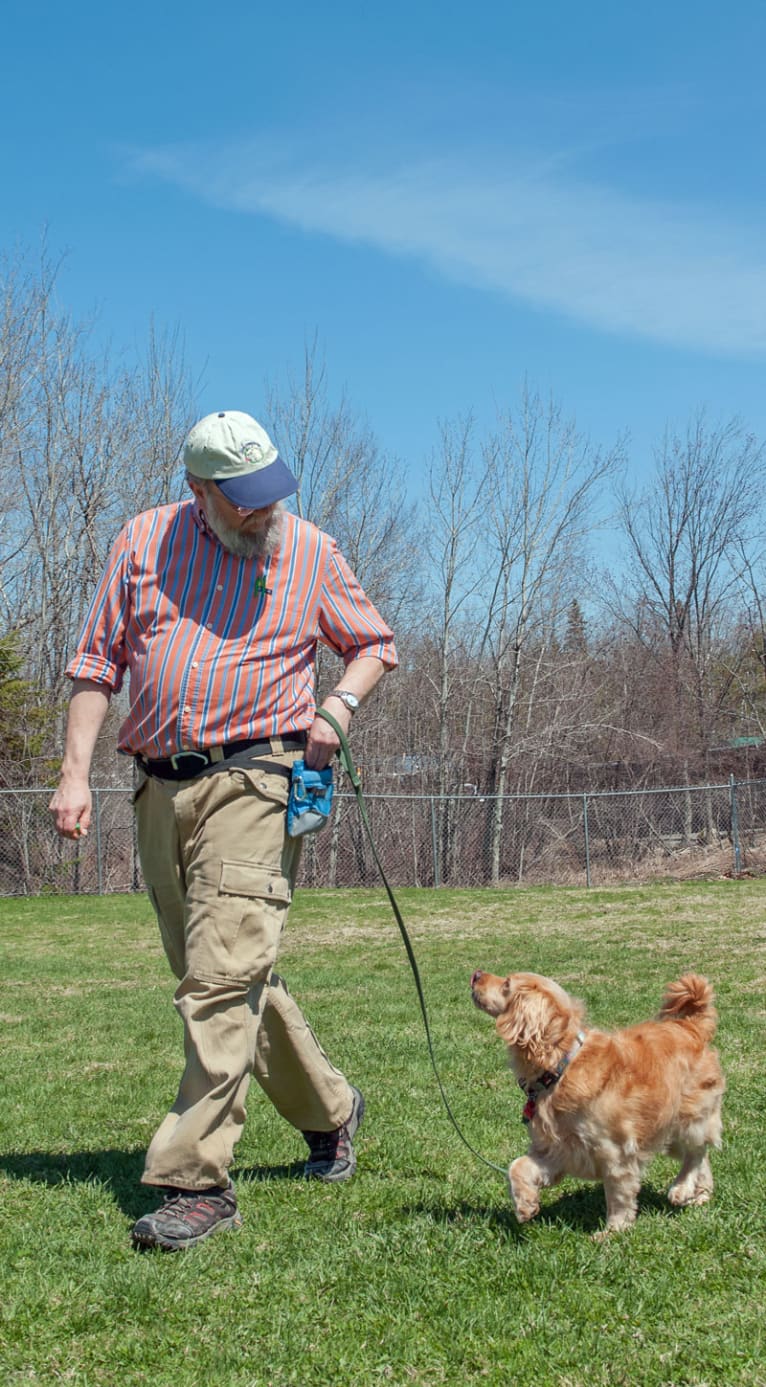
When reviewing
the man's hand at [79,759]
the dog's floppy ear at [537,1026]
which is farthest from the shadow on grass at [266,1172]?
the man's hand at [79,759]

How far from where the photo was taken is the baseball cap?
3758mm

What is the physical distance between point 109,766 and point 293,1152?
2120cm

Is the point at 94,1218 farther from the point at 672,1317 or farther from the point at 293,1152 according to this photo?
the point at 672,1317

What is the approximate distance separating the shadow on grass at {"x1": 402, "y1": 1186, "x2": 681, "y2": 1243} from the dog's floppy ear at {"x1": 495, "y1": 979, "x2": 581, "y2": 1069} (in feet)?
1.63

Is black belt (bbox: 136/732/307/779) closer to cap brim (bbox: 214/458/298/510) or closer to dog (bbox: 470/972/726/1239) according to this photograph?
cap brim (bbox: 214/458/298/510)

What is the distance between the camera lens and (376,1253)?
11.4 ft

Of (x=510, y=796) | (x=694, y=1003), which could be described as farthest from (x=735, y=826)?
(x=694, y=1003)

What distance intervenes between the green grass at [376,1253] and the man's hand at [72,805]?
1.26 meters

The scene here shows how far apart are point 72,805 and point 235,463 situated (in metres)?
1.20

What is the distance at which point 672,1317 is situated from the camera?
3.01m

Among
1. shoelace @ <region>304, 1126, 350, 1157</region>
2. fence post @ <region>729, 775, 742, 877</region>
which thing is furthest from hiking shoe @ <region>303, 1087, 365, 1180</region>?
fence post @ <region>729, 775, 742, 877</region>

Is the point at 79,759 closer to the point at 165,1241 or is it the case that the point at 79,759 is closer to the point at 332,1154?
the point at 165,1241

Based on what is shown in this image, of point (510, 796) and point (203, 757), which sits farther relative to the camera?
point (510, 796)

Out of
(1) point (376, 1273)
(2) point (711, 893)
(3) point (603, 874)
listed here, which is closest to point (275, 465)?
(1) point (376, 1273)
